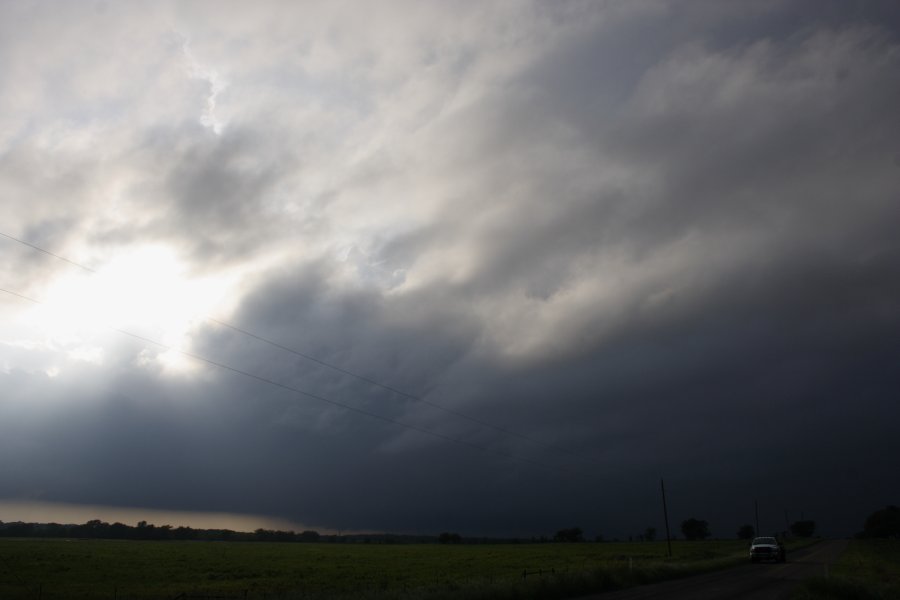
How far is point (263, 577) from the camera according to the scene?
181 ft

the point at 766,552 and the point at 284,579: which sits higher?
the point at 766,552

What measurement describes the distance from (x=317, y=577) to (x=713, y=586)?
109 feet

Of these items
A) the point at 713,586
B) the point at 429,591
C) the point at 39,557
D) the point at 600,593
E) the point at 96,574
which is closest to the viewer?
the point at 429,591

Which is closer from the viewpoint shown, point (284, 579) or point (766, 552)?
point (284, 579)

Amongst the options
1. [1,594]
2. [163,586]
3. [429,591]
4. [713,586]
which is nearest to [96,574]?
[163,586]

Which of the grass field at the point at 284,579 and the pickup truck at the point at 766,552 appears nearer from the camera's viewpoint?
the grass field at the point at 284,579

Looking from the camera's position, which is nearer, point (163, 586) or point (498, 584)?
point (498, 584)

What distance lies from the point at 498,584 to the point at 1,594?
29895 millimetres

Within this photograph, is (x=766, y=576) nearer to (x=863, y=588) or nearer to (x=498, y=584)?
(x=863, y=588)

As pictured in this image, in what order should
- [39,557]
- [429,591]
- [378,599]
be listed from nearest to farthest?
[378,599], [429,591], [39,557]

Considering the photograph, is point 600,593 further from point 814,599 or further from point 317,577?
point 317,577

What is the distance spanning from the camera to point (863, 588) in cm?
3036

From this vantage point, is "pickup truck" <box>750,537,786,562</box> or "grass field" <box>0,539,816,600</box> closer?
"grass field" <box>0,539,816,600</box>

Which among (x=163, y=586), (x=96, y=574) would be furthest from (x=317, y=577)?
(x=96, y=574)
